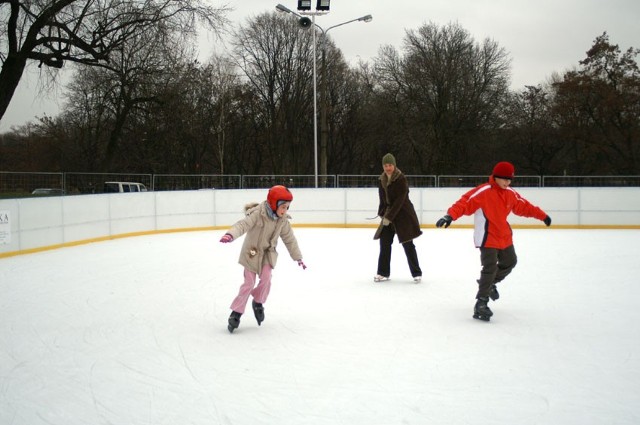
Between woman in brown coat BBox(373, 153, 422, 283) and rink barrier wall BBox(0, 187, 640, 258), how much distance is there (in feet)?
21.2

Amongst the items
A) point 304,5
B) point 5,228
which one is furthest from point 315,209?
point 5,228

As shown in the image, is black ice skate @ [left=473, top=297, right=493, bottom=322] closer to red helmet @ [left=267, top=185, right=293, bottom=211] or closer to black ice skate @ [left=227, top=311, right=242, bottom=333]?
red helmet @ [left=267, top=185, right=293, bottom=211]

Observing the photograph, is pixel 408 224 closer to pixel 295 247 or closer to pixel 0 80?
pixel 295 247

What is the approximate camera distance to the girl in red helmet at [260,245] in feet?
16.1

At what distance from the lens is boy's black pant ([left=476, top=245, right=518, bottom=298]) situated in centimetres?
531

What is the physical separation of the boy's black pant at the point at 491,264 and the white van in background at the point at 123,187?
10.5 metres

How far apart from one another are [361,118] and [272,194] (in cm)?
3336

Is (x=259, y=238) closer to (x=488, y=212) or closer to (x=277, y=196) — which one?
(x=277, y=196)

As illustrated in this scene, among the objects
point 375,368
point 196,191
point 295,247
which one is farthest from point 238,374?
point 196,191

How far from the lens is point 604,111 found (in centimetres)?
3028

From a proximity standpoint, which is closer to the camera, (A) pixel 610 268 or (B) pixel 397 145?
(A) pixel 610 268

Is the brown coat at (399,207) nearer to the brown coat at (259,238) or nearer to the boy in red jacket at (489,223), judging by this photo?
the boy in red jacket at (489,223)

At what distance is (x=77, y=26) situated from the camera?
13.3 meters

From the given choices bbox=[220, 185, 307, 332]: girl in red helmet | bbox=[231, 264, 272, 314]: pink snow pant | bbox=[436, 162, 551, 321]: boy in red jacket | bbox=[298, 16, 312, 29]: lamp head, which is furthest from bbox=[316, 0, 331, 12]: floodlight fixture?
bbox=[231, 264, 272, 314]: pink snow pant
